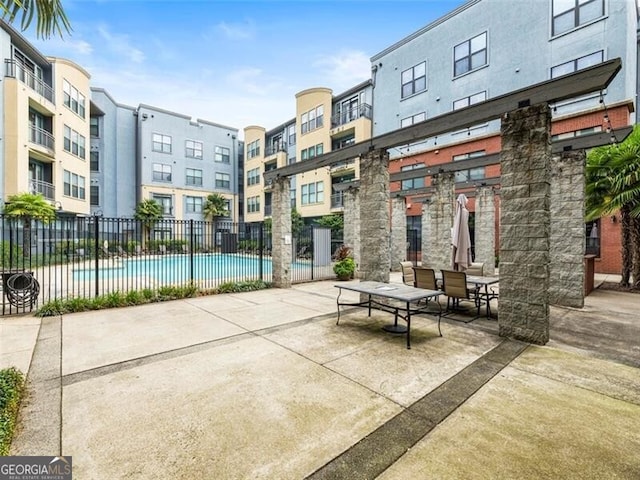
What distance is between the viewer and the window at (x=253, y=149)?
1300 inches

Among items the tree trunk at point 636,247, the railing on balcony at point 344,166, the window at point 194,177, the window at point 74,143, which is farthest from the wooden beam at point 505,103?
the window at point 194,177

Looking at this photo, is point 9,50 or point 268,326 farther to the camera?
point 9,50

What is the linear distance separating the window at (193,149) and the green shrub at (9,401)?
31.9 m

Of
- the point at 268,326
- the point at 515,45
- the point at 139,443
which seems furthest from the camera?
the point at 515,45

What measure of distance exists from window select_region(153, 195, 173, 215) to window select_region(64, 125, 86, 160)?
7891mm

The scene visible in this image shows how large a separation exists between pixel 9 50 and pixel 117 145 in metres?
12.8

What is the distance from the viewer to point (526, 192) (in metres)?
5.15

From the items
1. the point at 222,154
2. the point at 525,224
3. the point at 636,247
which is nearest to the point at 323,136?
the point at 222,154

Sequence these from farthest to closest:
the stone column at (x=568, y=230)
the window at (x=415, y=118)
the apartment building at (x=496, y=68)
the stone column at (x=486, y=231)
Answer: the window at (x=415, y=118), the apartment building at (x=496, y=68), the stone column at (x=486, y=231), the stone column at (x=568, y=230)

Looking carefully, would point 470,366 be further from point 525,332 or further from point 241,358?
point 241,358

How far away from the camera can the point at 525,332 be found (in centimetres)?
515

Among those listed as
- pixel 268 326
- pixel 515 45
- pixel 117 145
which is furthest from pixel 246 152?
pixel 268 326

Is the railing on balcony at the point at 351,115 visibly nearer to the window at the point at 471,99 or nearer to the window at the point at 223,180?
the window at the point at 471,99

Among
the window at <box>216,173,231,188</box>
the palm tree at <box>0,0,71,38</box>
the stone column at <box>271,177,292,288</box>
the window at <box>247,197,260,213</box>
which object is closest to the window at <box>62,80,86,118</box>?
the window at <box>216,173,231,188</box>
